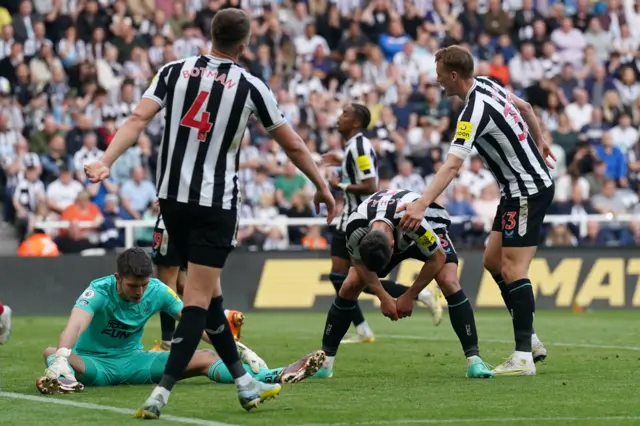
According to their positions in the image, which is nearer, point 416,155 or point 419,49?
point 416,155

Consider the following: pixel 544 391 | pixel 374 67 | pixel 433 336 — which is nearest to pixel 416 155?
pixel 374 67

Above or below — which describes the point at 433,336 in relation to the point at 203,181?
below

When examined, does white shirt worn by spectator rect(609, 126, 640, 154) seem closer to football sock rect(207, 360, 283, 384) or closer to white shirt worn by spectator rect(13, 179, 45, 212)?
white shirt worn by spectator rect(13, 179, 45, 212)

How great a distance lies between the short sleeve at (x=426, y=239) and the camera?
9.41 meters

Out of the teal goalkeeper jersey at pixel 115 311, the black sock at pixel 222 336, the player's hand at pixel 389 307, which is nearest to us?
the black sock at pixel 222 336

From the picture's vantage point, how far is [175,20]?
77.9 ft

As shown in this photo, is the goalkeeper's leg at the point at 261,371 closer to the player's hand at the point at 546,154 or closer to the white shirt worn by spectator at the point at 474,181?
the player's hand at the point at 546,154

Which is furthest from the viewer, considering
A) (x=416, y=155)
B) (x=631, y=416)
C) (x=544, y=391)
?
(x=416, y=155)

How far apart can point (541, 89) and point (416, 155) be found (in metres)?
3.44

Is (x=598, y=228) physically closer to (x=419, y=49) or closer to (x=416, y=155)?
(x=416, y=155)

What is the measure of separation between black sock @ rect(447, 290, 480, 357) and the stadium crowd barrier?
9456mm

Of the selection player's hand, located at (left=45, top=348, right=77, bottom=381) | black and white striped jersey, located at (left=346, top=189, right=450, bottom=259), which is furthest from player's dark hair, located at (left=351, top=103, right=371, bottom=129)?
player's hand, located at (left=45, top=348, right=77, bottom=381)

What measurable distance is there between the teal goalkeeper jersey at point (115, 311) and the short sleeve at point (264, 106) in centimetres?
190

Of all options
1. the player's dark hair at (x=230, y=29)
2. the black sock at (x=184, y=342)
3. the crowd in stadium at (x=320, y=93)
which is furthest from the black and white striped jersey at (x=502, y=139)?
the crowd in stadium at (x=320, y=93)
